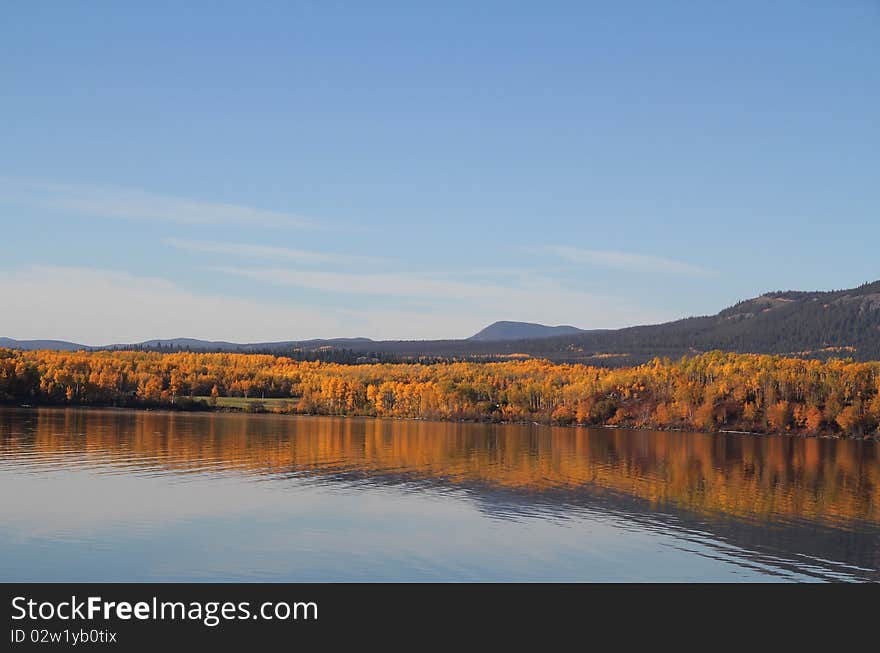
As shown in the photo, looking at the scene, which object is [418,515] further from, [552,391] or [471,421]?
[552,391]

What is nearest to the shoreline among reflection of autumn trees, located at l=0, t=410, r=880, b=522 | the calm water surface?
reflection of autumn trees, located at l=0, t=410, r=880, b=522

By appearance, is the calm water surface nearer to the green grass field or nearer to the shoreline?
the shoreline

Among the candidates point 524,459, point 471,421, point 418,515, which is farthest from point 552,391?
point 418,515

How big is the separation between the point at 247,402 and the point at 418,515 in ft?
450

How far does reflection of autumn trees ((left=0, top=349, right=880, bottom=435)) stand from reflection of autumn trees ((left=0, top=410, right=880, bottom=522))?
27537 millimetres

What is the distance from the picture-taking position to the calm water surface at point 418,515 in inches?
1244

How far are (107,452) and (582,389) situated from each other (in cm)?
10015

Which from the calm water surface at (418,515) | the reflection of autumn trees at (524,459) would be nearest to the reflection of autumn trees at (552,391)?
the reflection of autumn trees at (524,459)

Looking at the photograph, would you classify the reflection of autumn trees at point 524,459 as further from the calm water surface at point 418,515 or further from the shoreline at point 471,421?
the shoreline at point 471,421

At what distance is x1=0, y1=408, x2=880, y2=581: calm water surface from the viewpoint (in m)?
31.6
